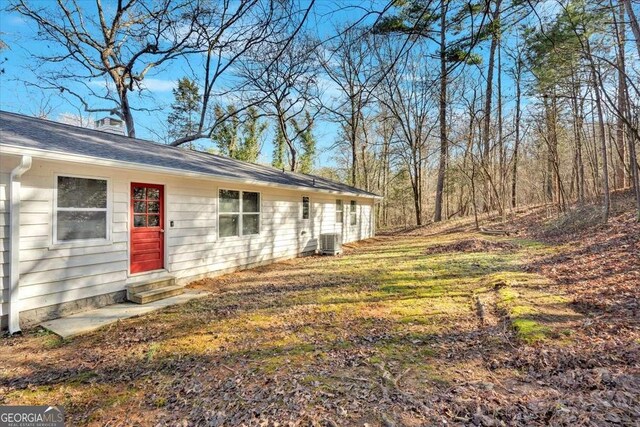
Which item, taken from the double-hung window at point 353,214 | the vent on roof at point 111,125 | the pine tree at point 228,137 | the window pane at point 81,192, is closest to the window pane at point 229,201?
the window pane at point 81,192

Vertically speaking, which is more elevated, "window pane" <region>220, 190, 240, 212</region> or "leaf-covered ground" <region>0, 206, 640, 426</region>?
"window pane" <region>220, 190, 240, 212</region>

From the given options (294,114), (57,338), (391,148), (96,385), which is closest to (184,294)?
(57,338)

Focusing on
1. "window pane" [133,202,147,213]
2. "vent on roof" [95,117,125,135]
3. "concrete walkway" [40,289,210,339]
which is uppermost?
"vent on roof" [95,117,125,135]

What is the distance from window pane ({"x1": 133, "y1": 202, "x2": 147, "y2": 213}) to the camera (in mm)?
5406

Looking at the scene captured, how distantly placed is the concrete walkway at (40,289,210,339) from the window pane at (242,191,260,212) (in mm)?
2895

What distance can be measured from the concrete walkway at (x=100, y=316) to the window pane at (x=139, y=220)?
1371 mm

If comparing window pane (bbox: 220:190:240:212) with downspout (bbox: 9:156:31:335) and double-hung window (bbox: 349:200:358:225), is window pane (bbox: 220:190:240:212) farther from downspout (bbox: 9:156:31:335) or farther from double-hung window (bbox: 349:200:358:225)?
double-hung window (bbox: 349:200:358:225)

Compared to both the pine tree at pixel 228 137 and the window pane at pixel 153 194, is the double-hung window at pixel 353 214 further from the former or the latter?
the pine tree at pixel 228 137

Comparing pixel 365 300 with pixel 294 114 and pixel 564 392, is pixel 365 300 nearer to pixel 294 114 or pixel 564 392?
pixel 564 392

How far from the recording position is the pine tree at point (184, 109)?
60.9 feet

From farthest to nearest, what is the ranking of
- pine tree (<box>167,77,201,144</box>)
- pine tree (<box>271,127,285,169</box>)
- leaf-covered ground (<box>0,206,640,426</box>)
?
pine tree (<box>271,127,285,169</box>) → pine tree (<box>167,77,201,144</box>) → leaf-covered ground (<box>0,206,640,426</box>)

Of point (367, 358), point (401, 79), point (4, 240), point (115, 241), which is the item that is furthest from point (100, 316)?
point (401, 79)

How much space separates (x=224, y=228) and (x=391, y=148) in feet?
53.4

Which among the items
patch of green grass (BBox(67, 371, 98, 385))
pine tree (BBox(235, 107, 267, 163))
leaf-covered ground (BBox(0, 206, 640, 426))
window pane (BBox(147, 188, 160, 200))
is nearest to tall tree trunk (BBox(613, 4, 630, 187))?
leaf-covered ground (BBox(0, 206, 640, 426))
